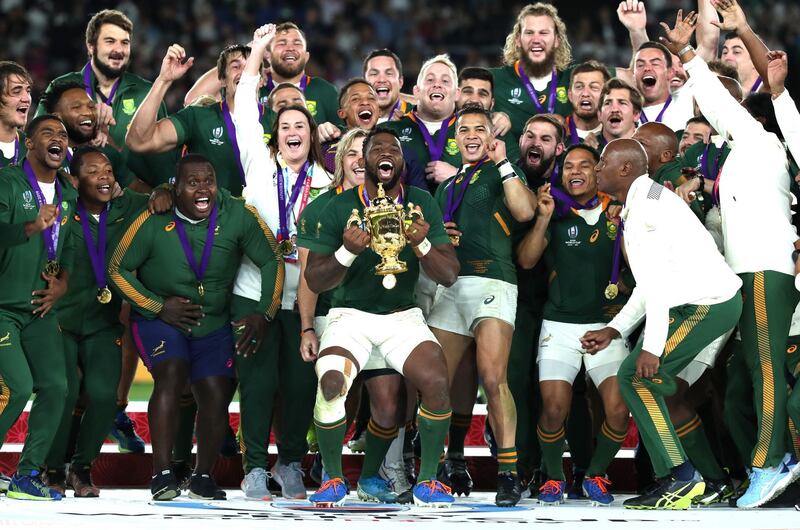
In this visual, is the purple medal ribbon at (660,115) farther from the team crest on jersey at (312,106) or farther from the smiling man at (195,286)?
the smiling man at (195,286)

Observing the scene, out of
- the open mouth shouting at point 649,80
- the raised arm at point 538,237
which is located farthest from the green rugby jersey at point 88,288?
the open mouth shouting at point 649,80

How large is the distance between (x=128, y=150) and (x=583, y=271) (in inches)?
117

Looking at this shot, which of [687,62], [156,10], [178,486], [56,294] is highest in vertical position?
[156,10]

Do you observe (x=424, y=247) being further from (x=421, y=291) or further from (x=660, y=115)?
(x=660, y=115)

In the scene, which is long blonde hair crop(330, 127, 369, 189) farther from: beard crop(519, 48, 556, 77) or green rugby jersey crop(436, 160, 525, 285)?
beard crop(519, 48, 556, 77)

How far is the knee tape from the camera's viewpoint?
21.6 feet

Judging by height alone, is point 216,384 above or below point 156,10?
below

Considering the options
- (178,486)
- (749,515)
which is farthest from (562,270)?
(178,486)

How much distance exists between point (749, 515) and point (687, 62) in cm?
251

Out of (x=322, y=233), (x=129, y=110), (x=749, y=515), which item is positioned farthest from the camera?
(x=129, y=110)

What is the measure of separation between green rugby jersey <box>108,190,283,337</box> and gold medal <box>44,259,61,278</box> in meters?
0.29

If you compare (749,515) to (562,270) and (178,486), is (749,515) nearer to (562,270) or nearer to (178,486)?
(562,270)

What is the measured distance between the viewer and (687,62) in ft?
23.3

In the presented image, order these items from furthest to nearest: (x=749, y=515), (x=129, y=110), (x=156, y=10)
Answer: (x=156, y=10)
(x=129, y=110)
(x=749, y=515)
